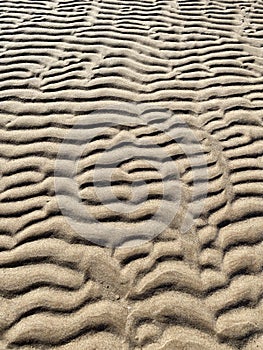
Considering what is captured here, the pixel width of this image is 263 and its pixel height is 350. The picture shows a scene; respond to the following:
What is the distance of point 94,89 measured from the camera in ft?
15.6

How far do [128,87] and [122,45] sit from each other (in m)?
1.08

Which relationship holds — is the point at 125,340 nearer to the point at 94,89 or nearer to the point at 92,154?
the point at 92,154

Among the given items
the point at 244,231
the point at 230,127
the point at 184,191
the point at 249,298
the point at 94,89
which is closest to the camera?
the point at 249,298

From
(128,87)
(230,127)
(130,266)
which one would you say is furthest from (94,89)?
(130,266)

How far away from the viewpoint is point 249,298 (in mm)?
2914

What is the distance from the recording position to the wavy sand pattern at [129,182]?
276 cm

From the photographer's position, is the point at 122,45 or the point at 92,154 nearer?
the point at 92,154

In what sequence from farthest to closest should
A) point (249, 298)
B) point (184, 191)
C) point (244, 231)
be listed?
point (184, 191) → point (244, 231) → point (249, 298)

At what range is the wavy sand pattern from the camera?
2.76 m

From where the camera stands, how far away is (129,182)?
3.70 metres

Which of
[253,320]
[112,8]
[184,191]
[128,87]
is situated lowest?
[253,320]

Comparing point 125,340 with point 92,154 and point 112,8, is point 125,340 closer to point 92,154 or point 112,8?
point 92,154

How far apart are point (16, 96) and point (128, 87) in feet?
4.10

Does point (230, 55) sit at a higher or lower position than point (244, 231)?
higher
